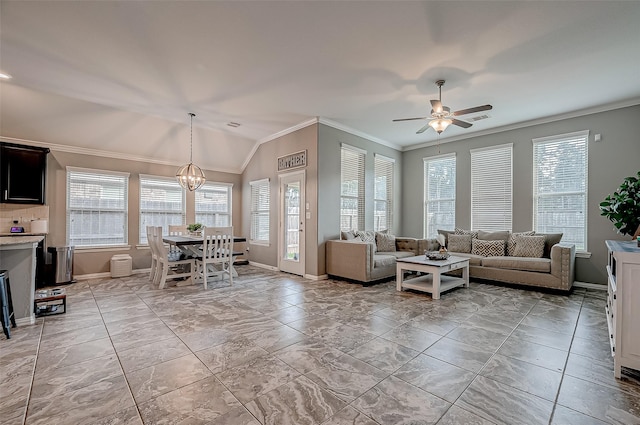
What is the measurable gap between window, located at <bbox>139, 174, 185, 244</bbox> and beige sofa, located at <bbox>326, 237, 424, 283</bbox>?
3720 mm

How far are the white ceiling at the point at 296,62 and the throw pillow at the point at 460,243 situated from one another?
2.26m

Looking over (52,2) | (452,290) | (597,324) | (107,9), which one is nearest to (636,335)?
(597,324)

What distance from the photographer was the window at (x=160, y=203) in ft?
20.1

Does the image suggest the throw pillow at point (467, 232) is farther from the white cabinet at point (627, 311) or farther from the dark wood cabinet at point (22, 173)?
the dark wood cabinet at point (22, 173)

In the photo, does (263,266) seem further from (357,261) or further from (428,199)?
(428,199)

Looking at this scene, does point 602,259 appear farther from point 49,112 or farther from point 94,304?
point 49,112

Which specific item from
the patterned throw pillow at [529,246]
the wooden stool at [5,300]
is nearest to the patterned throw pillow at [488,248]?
the patterned throw pillow at [529,246]

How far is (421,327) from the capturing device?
2951 millimetres

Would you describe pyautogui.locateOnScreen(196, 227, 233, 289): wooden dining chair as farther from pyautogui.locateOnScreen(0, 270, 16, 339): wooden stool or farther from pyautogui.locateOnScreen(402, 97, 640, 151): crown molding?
pyautogui.locateOnScreen(402, 97, 640, 151): crown molding

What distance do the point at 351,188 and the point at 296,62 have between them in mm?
3041

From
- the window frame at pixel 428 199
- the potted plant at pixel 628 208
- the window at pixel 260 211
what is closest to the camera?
the potted plant at pixel 628 208

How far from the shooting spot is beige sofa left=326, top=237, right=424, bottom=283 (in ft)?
15.7

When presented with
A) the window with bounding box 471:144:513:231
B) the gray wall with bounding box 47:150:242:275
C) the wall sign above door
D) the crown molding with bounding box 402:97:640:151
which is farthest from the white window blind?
the gray wall with bounding box 47:150:242:275

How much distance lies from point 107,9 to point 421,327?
4.16 meters
